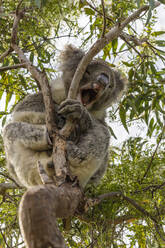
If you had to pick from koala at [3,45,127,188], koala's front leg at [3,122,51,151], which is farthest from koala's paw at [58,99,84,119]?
koala's front leg at [3,122,51,151]

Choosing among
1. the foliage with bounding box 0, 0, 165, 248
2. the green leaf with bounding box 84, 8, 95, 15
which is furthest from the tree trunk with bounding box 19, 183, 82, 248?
the green leaf with bounding box 84, 8, 95, 15

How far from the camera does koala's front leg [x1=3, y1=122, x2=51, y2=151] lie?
8.59 ft

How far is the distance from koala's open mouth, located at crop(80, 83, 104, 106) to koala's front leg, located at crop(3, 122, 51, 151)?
672 mm

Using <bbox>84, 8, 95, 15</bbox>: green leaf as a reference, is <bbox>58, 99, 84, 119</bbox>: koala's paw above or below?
below

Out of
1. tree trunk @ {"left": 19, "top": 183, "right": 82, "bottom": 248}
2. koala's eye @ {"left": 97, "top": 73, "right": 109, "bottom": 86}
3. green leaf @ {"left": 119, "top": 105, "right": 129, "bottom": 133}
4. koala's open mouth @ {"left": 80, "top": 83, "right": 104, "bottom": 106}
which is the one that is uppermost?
koala's eye @ {"left": 97, "top": 73, "right": 109, "bottom": 86}

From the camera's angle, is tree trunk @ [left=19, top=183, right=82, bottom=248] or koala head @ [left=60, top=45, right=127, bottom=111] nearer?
tree trunk @ [left=19, top=183, right=82, bottom=248]

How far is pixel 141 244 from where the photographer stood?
7.93 ft

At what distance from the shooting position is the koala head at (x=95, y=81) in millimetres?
3254

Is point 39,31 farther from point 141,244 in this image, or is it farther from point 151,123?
point 141,244

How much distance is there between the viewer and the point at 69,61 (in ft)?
11.8

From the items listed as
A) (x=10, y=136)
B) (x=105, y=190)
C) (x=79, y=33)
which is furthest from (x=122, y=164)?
(x=79, y=33)

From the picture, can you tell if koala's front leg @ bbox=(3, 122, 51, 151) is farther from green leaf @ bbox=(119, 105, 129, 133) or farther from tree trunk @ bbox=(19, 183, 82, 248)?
tree trunk @ bbox=(19, 183, 82, 248)

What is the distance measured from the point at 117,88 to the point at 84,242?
6.33 feet

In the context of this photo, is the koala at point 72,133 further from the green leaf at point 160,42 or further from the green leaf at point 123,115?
the green leaf at point 160,42
